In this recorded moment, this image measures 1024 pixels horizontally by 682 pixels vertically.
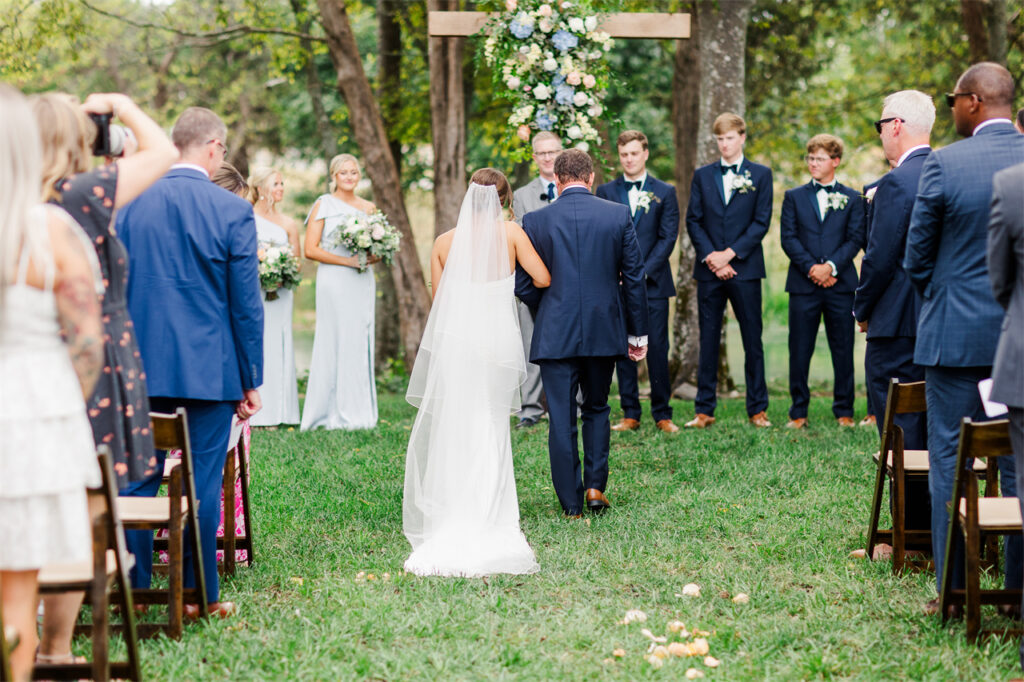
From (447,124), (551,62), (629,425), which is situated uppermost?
(551,62)

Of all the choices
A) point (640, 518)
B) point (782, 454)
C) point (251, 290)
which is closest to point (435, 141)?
point (782, 454)

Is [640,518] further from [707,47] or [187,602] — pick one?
[707,47]

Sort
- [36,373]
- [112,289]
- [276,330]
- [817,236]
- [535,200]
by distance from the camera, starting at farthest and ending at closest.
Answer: [276,330] → [817,236] → [535,200] → [112,289] → [36,373]

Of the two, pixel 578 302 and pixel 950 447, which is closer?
pixel 950 447

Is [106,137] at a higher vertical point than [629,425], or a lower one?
higher

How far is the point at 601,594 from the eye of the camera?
16.6 ft

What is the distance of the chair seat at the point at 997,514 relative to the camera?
423cm

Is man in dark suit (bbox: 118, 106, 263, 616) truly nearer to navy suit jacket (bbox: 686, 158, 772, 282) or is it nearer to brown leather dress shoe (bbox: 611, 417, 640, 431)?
brown leather dress shoe (bbox: 611, 417, 640, 431)

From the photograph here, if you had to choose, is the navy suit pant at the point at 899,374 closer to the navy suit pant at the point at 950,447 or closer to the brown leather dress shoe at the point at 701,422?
the navy suit pant at the point at 950,447

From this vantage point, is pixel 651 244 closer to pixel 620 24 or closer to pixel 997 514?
pixel 620 24

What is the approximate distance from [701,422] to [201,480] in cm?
573

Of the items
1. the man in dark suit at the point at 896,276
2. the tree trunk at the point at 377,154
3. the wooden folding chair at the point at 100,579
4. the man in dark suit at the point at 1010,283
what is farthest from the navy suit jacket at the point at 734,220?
the wooden folding chair at the point at 100,579

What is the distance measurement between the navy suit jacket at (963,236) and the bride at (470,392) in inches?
93.0

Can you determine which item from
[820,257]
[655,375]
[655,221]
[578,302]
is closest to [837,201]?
[820,257]
